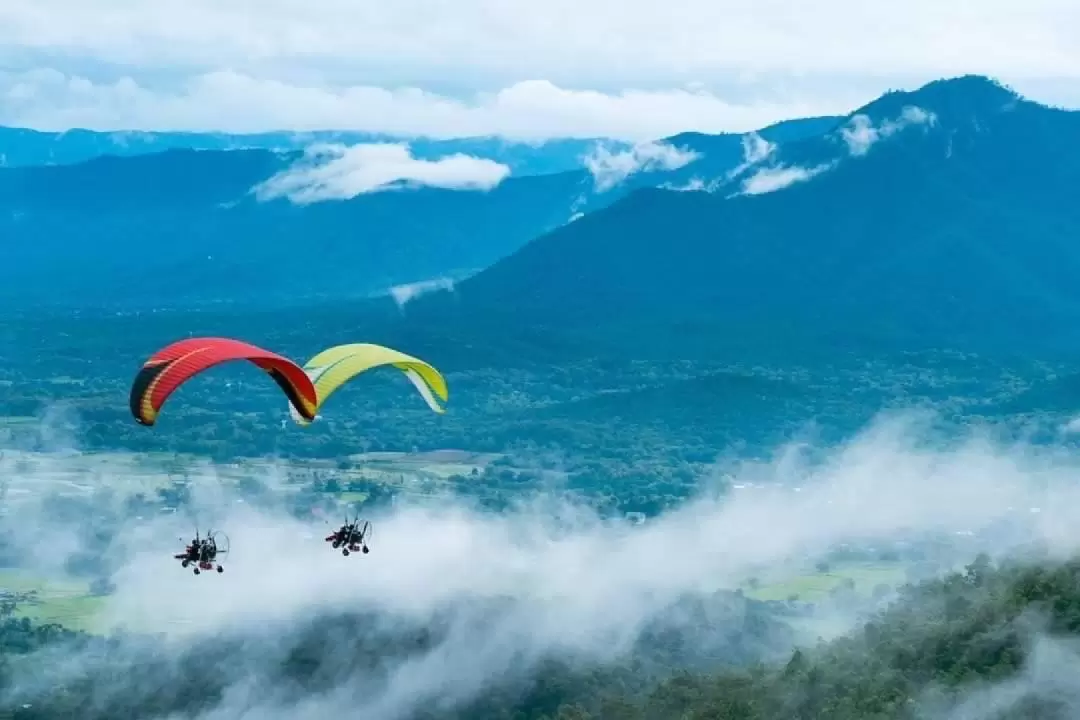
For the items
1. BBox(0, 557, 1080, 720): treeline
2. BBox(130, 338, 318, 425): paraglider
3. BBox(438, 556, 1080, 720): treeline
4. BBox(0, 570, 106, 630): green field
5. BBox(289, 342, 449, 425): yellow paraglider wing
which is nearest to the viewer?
BBox(130, 338, 318, 425): paraglider

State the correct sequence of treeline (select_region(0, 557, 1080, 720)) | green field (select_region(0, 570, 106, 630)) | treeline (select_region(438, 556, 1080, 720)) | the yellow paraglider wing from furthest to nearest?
green field (select_region(0, 570, 106, 630)) < treeline (select_region(0, 557, 1080, 720)) < treeline (select_region(438, 556, 1080, 720)) < the yellow paraglider wing

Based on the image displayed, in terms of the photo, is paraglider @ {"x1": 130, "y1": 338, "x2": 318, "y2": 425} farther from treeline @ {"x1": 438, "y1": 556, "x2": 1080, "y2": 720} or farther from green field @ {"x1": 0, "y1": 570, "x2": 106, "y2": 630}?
green field @ {"x1": 0, "y1": 570, "x2": 106, "y2": 630}

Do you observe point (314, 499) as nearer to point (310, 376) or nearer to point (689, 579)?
point (689, 579)

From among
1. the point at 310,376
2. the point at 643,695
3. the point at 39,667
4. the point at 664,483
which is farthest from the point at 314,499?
the point at 310,376

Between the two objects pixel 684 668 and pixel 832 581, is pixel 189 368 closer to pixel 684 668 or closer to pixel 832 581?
pixel 684 668

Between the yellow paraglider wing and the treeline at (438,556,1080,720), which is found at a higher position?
the yellow paraglider wing

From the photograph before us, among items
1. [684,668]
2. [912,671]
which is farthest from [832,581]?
[912,671]

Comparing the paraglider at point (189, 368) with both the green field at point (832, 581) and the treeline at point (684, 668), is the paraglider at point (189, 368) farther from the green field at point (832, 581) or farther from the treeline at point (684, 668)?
the green field at point (832, 581)

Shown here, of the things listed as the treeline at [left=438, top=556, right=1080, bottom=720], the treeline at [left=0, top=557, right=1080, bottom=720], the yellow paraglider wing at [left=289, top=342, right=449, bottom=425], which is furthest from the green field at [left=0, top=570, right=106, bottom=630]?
the yellow paraglider wing at [left=289, top=342, right=449, bottom=425]
